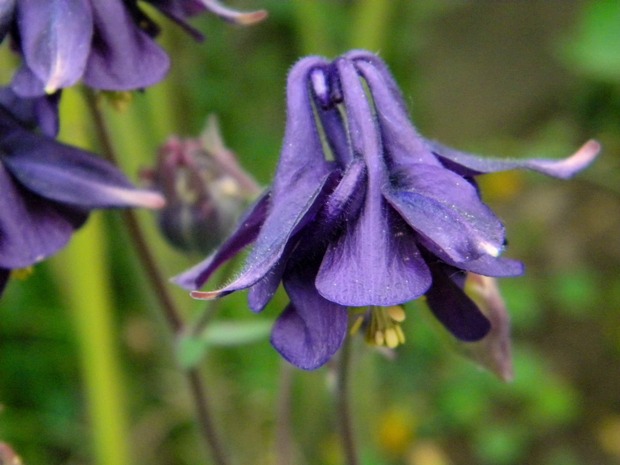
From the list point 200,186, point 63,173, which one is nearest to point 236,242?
point 63,173

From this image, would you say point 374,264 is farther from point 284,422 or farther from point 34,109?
point 284,422

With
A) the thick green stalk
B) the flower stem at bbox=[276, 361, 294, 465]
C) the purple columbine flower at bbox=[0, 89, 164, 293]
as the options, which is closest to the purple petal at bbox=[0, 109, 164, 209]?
the purple columbine flower at bbox=[0, 89, 164, 293]

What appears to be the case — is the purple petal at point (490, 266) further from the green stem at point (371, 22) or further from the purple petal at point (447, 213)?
the green stem at point (371, 22)

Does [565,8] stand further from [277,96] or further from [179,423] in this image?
[179,423]

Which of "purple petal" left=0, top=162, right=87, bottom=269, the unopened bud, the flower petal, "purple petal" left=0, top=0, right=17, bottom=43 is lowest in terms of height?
the unopened bud

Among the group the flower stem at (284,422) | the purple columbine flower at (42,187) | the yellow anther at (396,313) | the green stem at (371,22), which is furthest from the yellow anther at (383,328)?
the green stem at (371,22)

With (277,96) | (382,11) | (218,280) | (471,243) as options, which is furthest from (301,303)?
(277,96)

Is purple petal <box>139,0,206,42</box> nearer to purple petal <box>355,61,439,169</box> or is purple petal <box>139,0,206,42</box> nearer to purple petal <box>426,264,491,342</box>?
purple petal <box>355,61,439,169</box>
